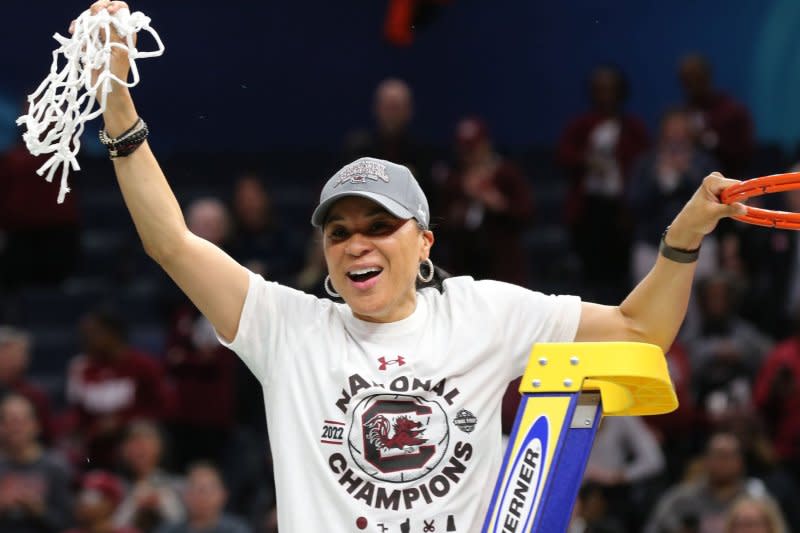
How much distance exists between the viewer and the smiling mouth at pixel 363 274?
13.1 feet

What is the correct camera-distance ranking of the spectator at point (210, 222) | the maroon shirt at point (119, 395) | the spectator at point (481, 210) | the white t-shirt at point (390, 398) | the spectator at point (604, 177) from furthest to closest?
1. the spectator at point (604, 177)
2. the spectator at point (210, 222)
3. the spectator at point (481, 210)
4. the maroon shirt at point (119, 395)
5. the white t-shirt at point (390, 398)

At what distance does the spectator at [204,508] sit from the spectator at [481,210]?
82.5 inches

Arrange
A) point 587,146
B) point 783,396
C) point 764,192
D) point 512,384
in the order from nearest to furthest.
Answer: point 764,192 → point 512,384 → point 783,396 → point 587,146

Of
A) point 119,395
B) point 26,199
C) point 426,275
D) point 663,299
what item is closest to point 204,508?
point 119,395

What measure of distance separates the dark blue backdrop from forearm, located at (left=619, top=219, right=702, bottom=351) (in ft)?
Result: 25.3

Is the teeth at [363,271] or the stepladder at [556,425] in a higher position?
the teeth at [363,271]

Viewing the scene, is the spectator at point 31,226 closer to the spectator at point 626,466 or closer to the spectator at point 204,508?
the spectator at point 204,508

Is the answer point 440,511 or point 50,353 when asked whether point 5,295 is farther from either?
point 440,511

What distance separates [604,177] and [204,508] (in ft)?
11.4

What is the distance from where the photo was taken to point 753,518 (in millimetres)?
7480

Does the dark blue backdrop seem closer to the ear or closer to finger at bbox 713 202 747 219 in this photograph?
the ear

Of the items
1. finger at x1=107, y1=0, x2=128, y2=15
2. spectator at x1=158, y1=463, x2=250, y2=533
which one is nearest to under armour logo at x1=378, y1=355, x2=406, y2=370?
finger at x1=107, y1=0, x2=128, y2=15

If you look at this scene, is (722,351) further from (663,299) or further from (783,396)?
(663,299)

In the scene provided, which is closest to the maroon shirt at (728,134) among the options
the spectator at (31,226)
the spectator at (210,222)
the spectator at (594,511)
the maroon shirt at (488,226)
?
the maroon shirt at (488,226)
